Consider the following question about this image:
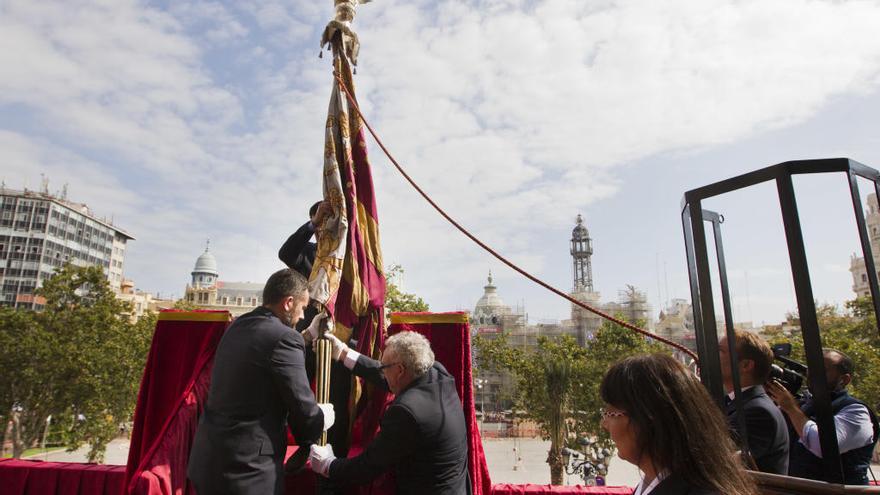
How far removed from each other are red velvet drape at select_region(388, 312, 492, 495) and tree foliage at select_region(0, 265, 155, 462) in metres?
20.8

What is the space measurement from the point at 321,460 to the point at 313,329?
816 mm

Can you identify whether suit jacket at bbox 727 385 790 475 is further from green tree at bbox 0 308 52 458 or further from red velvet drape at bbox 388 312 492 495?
green tree at bbox 0 308 52 458

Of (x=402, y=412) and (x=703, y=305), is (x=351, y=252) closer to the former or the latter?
(x=402, y=412)

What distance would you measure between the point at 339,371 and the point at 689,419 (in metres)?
2.50

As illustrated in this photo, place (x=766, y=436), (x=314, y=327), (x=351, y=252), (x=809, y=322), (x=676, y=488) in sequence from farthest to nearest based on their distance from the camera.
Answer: (x=351, y=252) < (x=314, y=327) < (x=766, y=436) < (x=809, y=322) < (x=676, y=488)

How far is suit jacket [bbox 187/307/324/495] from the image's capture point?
232 centimetres

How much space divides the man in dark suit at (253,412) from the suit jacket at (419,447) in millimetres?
297

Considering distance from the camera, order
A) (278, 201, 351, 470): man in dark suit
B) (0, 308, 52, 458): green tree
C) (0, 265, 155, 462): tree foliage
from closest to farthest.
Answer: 1. (278, 201, 351, 470): man in dark suit
2. (0, 308, 52, 458): green tree
3. (0, 265, 155, 462): tree foliage

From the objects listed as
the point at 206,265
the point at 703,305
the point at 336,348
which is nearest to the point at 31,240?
the point at 206,265

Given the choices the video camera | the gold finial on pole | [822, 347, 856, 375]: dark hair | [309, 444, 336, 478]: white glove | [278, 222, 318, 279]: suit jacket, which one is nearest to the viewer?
[309, 444, 336, 478]: white glove

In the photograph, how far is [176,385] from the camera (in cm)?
340

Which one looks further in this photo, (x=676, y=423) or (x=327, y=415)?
(x=327, y=415)

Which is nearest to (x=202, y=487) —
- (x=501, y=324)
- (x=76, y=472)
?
(x=76, y=472)

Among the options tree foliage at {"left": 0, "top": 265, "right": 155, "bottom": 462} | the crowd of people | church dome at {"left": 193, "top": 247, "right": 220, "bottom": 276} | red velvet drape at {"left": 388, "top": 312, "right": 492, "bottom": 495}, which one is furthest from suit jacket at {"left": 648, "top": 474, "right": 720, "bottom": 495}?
church dome at {"left": 193, "top": 247, "right": 220, "bottom": 276}
